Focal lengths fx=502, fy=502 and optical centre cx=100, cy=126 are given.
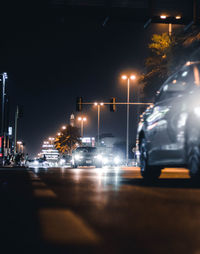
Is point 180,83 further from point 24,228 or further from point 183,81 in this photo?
point 24,228

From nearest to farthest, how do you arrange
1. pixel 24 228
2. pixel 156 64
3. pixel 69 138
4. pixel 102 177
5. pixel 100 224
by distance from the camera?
pixel 24 228 → pixel 100 224 → pixel 102 177 → pixel 156 64 → pixel 69 138

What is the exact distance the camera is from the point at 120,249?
3.65 meters

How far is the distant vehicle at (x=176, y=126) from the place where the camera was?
8.81 metres

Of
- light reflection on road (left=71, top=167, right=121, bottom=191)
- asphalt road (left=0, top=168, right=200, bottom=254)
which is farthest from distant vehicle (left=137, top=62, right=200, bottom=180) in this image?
asphalt road (left=0, top=168, right=200, bottom=254)

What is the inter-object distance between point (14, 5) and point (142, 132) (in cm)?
1077

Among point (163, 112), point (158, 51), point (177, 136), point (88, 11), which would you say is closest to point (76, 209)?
point (177, 136)

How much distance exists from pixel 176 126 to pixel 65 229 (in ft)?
17.4

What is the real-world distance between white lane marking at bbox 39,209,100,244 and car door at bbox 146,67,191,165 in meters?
4.08

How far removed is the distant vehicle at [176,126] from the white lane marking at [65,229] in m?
3.63

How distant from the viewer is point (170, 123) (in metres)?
9.77

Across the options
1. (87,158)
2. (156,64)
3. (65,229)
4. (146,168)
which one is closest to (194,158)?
(146,168)

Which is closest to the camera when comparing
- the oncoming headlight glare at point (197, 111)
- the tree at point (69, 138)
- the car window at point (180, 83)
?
the oncoming headlight glare at point (197, 111)

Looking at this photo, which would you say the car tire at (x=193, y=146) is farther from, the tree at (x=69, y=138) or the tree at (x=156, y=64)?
the tree at (x=69, y=138)

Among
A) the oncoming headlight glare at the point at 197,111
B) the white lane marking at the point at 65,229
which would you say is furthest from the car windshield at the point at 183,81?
the white lane marking at the point at 65,229
